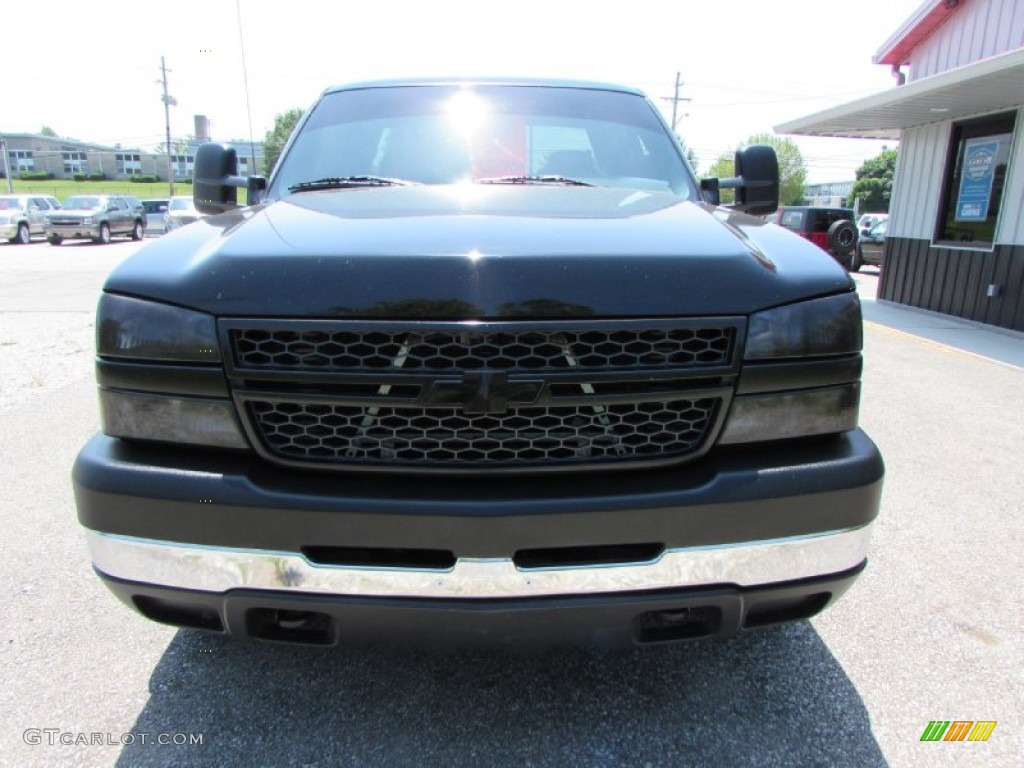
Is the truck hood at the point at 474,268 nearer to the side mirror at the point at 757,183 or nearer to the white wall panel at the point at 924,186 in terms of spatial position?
the side mirror at the point at 757,183

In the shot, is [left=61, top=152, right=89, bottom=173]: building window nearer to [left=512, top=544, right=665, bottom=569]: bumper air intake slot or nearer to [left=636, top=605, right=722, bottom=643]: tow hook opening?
[left=512, top=544, right=665, bottom=569]: bumper air intake slot

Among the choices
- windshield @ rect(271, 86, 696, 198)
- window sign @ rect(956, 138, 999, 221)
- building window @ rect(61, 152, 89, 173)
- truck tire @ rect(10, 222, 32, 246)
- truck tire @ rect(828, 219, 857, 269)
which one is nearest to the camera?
windshield @ rect(271, 86, 696, 198)

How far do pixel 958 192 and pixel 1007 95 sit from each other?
189 centimetres

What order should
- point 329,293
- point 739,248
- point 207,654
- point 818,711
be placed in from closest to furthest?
point 329,293
point 739,248
point 818,711
point 207,654

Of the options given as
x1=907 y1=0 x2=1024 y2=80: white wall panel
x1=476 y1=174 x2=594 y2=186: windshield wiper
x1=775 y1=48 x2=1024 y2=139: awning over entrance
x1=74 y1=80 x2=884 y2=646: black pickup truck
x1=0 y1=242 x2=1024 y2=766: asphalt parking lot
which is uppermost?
x1=907 y1=0 x2=1024 y2=80: white wall panel

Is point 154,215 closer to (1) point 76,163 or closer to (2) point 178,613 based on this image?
(2) point 178,613

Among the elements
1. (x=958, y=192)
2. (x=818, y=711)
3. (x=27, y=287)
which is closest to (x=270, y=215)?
(x=818, y=711)

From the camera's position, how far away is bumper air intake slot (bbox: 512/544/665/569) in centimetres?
158

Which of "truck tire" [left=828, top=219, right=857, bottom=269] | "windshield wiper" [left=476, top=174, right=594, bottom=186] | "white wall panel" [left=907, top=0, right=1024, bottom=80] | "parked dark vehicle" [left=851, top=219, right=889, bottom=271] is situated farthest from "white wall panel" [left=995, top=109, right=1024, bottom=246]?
"parked dark vehicle" [left=851, top=219, right=889, bottom=271]

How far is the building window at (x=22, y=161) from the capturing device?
9725cm

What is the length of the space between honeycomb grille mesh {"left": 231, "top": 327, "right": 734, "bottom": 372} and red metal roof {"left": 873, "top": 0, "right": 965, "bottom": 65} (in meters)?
12.1

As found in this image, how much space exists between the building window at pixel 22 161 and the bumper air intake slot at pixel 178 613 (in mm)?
119963

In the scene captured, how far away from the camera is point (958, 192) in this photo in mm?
10555

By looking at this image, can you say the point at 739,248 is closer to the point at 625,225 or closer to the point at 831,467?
the point at 625,225
